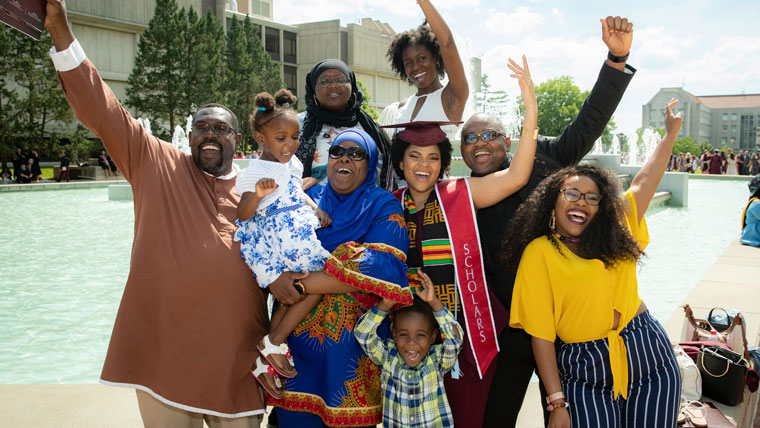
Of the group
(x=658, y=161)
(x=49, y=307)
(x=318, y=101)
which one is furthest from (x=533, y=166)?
(x=49, y=307)

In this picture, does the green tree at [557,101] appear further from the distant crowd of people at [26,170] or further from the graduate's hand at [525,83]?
the graduate's hand at [525,83]

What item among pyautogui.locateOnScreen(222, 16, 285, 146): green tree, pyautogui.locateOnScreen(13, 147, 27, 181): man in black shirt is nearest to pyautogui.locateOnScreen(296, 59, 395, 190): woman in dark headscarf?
pyautogui.locateOnScreen(13, 147, 27, 181): man in black shirt

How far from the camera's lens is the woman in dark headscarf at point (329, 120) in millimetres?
3352

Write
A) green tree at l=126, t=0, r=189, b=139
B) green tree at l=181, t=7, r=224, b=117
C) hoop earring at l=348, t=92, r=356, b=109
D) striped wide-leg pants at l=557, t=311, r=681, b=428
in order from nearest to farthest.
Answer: striped wide-leg pants at l=557, t=311, r=681, b=428, hoop earring at l=348, t=92, r=356, b=109, green tree at l=126, t=0, r=189, b=139, green tree at l=181, t=7, r=224, b=117

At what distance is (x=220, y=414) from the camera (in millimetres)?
2627

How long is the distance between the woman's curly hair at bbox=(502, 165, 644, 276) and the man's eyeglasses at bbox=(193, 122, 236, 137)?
1616 mm

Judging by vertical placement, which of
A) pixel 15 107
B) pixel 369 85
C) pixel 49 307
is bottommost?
pixel 49 307

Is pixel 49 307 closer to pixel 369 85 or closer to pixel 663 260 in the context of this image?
pixel 663 260

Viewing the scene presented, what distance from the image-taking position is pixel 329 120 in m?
3.42

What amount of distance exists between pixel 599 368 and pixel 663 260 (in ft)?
25.2

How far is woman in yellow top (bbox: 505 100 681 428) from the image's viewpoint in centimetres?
251

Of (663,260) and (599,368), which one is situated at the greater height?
(599,368)

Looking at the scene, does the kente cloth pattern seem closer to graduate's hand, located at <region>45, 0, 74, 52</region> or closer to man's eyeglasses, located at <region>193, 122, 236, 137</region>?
man's eyeglasses, located at <region>193, 122, 236, 137</region>

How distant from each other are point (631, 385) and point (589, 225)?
0.80 metres
